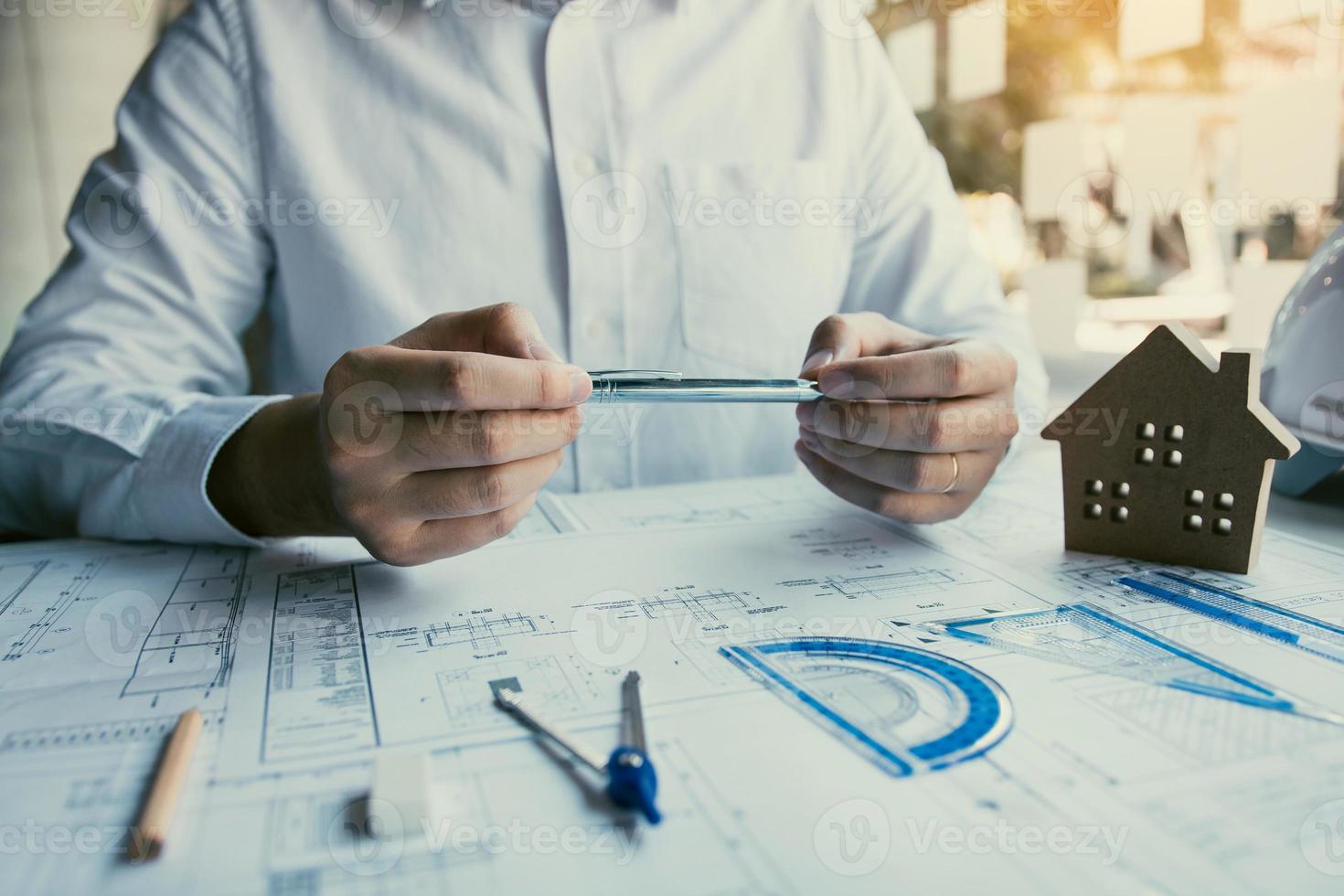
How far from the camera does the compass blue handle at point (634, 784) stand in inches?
14.2

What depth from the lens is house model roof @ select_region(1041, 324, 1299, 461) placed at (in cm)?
62

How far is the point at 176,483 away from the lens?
71 cm

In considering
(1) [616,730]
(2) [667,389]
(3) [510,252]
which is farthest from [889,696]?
(3) [510,252]

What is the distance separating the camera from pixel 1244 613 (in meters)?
0.57

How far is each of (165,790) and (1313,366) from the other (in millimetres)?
869

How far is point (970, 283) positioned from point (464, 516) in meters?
0.72

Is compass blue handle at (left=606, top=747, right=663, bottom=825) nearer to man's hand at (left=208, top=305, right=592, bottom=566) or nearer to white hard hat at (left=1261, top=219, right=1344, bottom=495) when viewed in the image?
man's hand at (left=208, top=305, right=592, bottom=566)

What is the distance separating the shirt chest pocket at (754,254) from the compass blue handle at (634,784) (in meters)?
0.70

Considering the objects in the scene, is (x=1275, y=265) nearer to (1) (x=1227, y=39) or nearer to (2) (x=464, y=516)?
(1) (x=1227, y=39)

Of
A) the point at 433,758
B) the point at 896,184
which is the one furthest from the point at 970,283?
the point at 433,758

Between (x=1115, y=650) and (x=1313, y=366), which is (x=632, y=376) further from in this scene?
(x=1313, y=366)

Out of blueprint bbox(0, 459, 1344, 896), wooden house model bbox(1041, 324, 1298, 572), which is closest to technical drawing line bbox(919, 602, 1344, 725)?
blueprint bbox(0, 459, 1344, 896)

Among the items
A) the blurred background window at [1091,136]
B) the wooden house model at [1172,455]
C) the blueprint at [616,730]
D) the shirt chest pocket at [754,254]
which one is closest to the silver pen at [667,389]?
the blueprint at [616,730]

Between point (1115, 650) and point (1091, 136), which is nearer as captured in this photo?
→ point (1115, 650)
